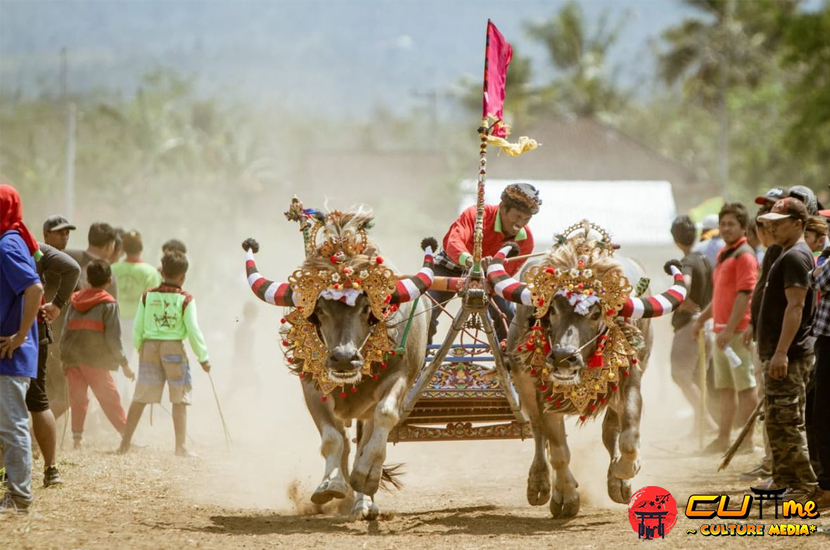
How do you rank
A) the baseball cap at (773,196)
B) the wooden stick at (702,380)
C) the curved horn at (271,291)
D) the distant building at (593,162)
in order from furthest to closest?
1. the distant building at (593,162)
2. the wooden stick at (702,380)
3. the baseball cap at (773,196)
4. the curved horn at (271,291)

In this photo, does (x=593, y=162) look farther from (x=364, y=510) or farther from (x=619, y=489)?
(x=364, y=510)

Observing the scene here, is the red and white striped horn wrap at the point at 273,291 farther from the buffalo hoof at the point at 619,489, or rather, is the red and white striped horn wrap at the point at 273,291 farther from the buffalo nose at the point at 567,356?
the buffalo hoof at the point at 619,489

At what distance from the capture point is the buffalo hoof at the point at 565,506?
877cm

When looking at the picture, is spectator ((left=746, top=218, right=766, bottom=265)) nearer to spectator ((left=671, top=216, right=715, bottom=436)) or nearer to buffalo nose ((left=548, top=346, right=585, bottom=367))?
spectator ((left=671, top=216, right=715, bottom=436))

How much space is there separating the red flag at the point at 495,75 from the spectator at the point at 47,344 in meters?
3.49

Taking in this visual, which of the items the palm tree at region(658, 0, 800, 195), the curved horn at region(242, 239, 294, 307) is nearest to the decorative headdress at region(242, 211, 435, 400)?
the curved horn at region(242, 239, 294, 307)

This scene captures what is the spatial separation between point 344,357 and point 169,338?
15.1 ft

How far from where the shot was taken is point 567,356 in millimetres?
8102

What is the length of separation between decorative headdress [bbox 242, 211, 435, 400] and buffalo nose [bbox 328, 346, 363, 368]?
223 mm

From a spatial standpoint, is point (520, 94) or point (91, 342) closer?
point (91, 342)

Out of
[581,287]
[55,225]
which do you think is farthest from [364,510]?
[55,225]

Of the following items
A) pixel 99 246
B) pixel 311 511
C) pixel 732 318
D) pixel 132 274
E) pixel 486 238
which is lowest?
pixel 311 511

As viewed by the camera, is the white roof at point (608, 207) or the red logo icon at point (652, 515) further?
the white roof at point (608, 207)

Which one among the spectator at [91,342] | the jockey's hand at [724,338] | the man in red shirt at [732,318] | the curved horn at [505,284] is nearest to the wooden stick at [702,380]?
the man in red shirt at [732,318]
